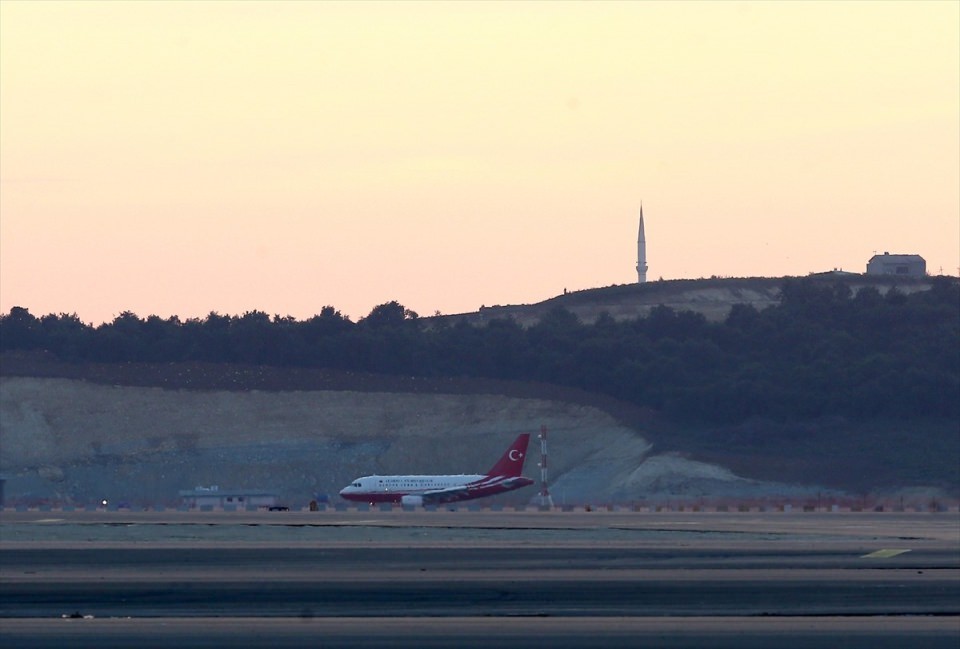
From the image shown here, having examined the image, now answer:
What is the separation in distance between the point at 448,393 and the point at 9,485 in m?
31.0

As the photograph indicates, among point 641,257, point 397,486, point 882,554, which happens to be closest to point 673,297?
point 641,257

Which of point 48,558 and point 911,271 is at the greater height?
point 911,271

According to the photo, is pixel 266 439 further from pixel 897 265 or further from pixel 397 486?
pixel 897 265

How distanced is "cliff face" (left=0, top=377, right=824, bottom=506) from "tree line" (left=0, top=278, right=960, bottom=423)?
16.8 ft

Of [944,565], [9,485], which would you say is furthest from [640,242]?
[944,565]

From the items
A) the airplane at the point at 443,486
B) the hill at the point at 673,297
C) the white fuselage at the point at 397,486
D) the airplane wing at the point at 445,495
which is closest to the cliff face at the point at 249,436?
the white fuselage at the point at 397,486

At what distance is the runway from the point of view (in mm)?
25844

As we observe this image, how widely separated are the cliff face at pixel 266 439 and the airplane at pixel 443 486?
10.8 meters

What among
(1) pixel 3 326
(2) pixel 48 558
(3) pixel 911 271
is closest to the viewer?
(2) pixel 48 558

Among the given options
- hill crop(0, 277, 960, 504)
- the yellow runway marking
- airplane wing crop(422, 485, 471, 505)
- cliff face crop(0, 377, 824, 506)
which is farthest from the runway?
cliff face crop(0, 377, 824, 506)

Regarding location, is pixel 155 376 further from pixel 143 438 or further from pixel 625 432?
pixel 625 432

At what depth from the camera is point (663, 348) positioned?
11681 centimetres

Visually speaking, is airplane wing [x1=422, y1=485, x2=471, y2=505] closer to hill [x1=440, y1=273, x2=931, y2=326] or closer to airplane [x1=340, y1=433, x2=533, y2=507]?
airplane [x1=340, y1=433, x2=533, y2=507]

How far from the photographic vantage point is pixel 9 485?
10194 cm
